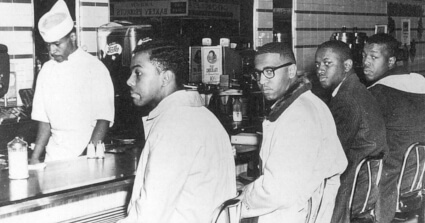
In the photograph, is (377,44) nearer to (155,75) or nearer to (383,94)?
(383,94)

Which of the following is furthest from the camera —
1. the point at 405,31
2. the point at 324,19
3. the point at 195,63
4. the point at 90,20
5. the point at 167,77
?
the point at 405,31

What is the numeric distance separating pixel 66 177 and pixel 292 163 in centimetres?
136

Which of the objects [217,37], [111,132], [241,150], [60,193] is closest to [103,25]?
[111,132]

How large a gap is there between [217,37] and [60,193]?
7.18m

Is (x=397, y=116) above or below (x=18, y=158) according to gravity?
above

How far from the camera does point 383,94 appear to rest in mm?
→ 4051

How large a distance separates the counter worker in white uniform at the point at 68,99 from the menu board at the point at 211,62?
1.88 meters

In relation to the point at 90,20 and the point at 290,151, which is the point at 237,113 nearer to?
the point at 90,20

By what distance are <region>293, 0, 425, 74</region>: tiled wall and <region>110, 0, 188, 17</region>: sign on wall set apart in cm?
196

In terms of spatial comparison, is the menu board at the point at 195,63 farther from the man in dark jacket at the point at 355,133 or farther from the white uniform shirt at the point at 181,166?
the white uniform shirt at the point at 181,166

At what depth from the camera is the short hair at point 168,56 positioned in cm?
236

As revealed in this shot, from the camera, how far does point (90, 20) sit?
5.58 m

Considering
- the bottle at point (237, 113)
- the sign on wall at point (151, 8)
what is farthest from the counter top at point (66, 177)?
the sign on wall at point (151, 8)

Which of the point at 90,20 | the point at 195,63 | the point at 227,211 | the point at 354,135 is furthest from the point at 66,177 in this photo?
the point at 195,63
